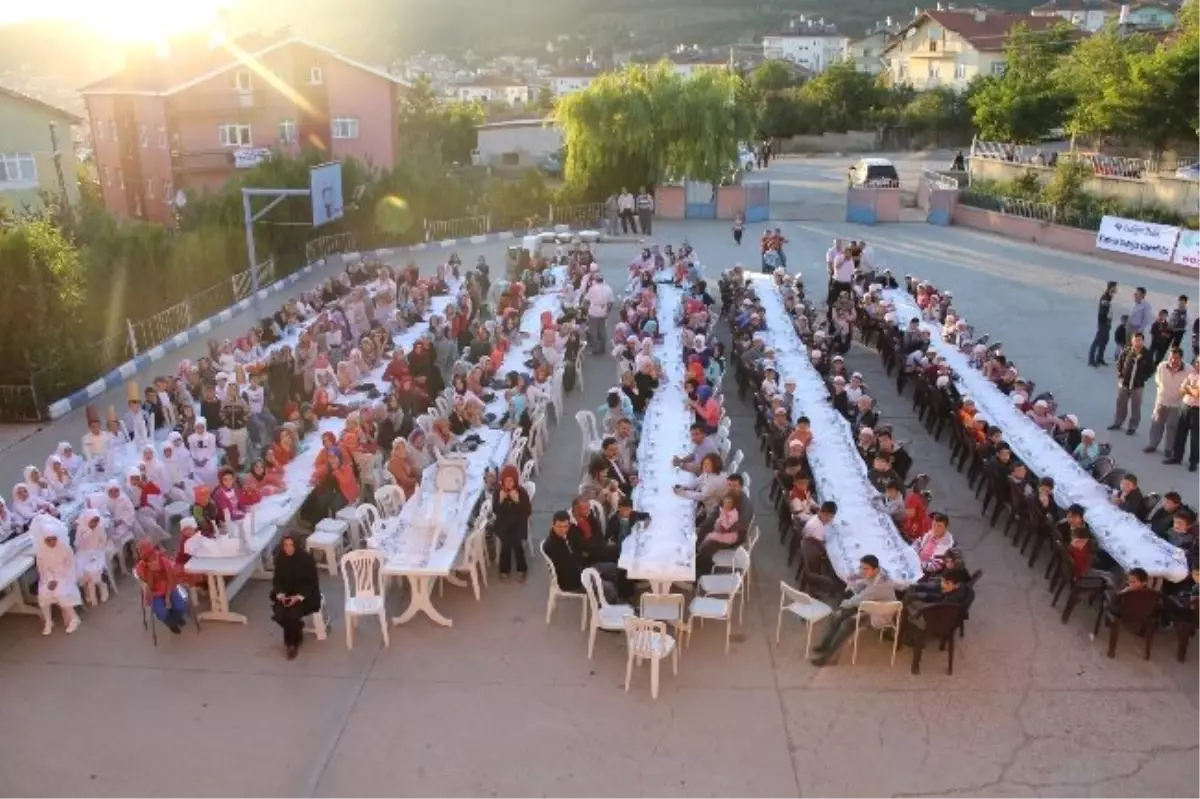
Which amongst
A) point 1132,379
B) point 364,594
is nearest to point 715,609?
point 364,594

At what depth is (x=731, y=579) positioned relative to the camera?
8758 millimetres

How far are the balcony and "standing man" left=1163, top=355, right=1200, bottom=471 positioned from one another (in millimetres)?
36636

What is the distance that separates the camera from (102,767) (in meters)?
7.28

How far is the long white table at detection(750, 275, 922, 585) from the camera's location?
8.69m

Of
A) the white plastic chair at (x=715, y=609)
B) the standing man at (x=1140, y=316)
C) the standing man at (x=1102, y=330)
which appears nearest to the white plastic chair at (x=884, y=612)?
the white plastic chair at (x=715, y=609)

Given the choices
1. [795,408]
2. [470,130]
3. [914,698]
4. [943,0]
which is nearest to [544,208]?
[795,408]

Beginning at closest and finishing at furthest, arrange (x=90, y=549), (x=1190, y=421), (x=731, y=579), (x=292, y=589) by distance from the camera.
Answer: (x=292, y=589)
(x=731, y=579)
(x=90, y=549)
(x=1190, y=421)

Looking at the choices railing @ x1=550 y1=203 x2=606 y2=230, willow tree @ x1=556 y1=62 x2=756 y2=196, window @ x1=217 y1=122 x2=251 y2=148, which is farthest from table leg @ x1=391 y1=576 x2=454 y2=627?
window @ x1=217 y1=122 x2=251 y2=148

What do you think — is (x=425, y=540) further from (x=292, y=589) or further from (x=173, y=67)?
(x=173, y=67)

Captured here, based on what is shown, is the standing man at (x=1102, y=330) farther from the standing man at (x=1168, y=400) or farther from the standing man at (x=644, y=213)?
the standing man at (x=644, y=213)

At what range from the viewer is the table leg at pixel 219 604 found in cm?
898

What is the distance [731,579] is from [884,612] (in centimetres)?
130

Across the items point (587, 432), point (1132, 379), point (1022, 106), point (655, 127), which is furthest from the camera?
point (1022, 106)

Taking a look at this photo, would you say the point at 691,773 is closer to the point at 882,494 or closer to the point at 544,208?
the point at 882,494
